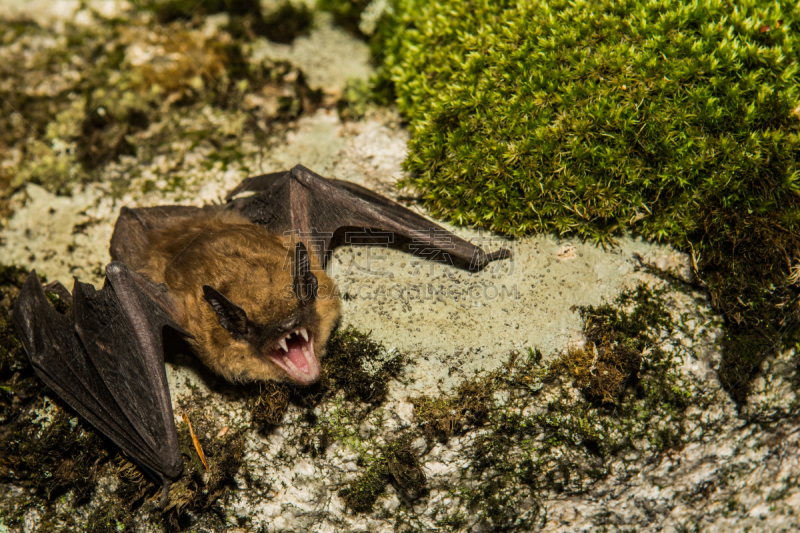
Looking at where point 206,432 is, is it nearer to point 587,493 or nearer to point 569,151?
point 587,493

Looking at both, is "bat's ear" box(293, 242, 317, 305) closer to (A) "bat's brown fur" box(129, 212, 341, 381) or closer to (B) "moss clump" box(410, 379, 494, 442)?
(A) "bat's brown fur" box(129, 212, 341, 381)

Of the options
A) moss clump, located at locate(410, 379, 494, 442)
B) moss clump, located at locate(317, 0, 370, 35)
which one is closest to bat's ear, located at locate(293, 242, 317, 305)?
moss clump, located at locate(410, 379, 494, 442)

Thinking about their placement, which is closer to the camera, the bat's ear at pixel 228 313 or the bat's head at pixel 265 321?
the bat's ear at pixel 228 313

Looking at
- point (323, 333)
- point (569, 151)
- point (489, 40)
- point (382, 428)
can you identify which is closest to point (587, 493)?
point (382, 428)

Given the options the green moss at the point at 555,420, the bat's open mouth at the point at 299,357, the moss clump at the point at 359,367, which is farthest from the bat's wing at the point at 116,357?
the green moss at the point at 555,420

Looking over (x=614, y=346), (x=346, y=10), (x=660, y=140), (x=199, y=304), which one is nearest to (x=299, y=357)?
(x=199, y=304)

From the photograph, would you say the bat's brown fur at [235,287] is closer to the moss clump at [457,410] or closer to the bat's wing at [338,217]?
the bat's wing at [338,217]

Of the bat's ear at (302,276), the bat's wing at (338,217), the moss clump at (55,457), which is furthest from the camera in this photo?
the bat's wing at (338,217)

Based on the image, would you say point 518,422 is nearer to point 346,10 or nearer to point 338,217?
point 338,217
